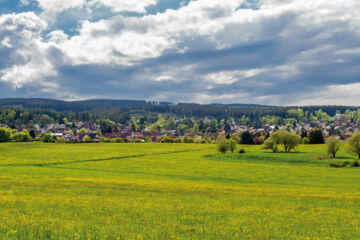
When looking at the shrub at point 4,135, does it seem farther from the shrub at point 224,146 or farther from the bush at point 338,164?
the bush at point 338,164

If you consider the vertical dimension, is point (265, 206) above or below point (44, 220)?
below

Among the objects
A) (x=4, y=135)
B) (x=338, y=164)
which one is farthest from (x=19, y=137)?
(x=338, y=164)

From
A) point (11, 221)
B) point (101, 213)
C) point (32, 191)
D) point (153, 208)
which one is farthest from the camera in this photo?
point (32, 191)

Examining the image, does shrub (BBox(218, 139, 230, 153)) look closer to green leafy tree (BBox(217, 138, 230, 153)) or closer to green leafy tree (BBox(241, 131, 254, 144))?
green leafy tree (BBox(217, 138, 230, 153))

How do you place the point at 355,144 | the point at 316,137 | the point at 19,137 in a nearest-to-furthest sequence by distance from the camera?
the point at 355,144
the point at 316,137
the point at 19,137

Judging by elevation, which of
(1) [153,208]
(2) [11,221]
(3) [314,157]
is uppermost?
(2) [11,221]

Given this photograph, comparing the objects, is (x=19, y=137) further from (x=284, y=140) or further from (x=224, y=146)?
(x=284, y=140)

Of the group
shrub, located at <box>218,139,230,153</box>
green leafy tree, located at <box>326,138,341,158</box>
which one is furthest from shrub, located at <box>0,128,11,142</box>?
green leafy tree, located at <box>326,138,341,158</box>

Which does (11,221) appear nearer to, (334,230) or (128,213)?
(128,213)

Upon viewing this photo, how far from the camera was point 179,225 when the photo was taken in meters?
16.9

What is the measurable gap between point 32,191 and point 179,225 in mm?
18214

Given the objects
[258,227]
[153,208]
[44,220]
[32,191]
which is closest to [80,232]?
[44,220]

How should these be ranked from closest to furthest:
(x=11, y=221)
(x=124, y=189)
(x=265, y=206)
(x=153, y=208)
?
(x=11, y=221), (x=153, y=208), (x=265, y=206), (x=124, y=189)

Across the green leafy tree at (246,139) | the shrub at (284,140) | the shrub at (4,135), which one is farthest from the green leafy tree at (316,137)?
the shrub at (4,135)
